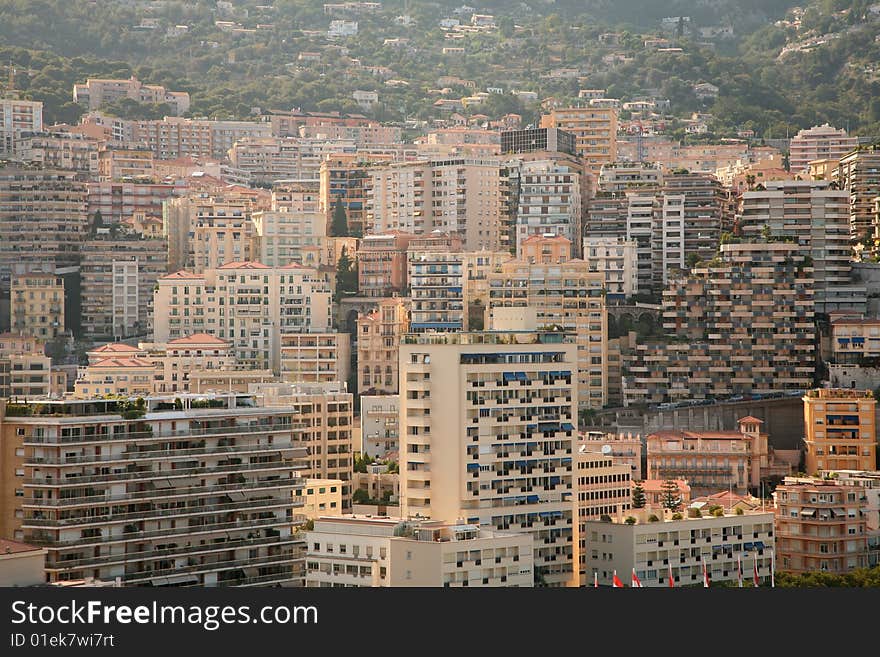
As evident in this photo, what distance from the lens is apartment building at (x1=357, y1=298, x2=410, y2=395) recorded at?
83.4m

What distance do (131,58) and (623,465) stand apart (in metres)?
94.2

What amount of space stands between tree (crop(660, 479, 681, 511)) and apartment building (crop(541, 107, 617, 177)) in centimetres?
5151

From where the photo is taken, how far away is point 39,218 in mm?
100062

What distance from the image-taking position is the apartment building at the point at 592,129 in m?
118

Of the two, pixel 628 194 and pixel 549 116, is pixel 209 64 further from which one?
pixel 628 194

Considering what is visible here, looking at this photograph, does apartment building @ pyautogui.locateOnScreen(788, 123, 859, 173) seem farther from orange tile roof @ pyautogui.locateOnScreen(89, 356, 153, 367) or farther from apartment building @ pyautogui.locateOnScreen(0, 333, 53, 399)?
apartment building @ pyautogui.locateOnScreen(0, 333, 53, 399)

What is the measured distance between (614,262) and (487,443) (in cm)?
4136

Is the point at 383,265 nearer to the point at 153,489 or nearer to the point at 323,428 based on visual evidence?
the point at 323,428

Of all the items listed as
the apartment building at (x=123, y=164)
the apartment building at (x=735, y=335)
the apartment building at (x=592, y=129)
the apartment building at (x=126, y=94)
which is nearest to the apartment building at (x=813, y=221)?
the apartment building at (x=735, y=335)

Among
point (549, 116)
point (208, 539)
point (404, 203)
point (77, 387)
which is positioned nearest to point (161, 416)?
point (208, 539)

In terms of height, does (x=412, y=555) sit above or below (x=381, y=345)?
below

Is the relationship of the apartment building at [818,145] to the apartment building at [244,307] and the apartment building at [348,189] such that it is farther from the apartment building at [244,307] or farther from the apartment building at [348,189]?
the apartment building at [244,307]

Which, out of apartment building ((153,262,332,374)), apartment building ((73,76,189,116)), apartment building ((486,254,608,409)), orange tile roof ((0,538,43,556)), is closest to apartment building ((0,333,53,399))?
apartment building ((153,262,332,374))

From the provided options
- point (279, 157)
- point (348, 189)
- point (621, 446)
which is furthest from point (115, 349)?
point (279, 157)
